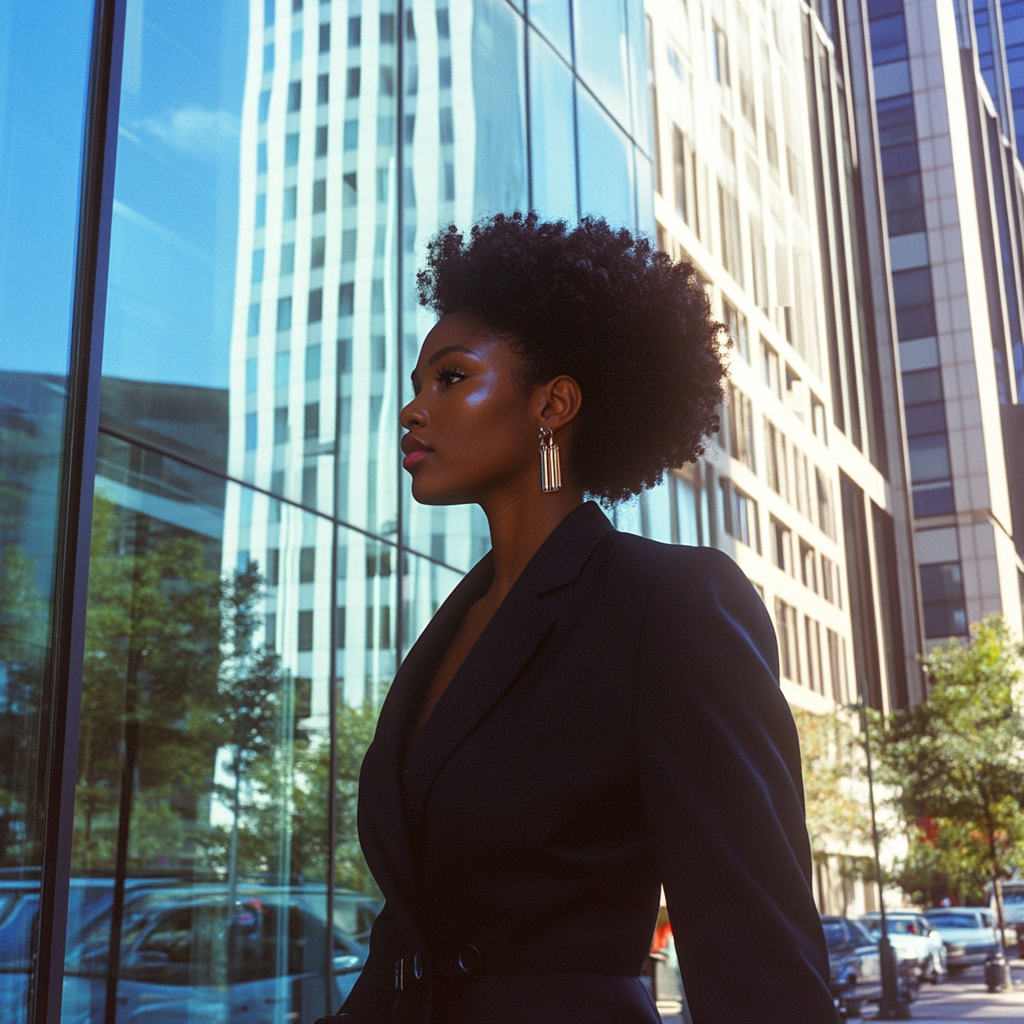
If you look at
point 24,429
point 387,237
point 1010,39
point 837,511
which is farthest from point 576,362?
point 1010,39

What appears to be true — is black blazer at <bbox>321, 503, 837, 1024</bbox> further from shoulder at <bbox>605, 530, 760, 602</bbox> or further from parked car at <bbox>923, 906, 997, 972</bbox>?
parked car at <bbox>923, 906, 997, 972</bbox>

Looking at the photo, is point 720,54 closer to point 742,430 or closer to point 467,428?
point 742,430

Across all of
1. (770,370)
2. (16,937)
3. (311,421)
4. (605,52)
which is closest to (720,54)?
(770,370)

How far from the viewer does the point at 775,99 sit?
134 feet

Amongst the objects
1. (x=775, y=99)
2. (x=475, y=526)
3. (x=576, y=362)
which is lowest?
(x=576, y=362)

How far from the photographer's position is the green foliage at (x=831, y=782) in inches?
1346

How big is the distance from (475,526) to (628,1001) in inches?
372

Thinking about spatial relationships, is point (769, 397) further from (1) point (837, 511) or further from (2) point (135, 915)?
(2) point (135, 915)

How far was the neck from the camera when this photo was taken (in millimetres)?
1920

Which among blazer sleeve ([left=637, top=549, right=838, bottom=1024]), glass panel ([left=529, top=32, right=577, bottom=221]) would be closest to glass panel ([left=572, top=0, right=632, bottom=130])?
glass panel ([left=529, top=32, right=577, bottom=221])

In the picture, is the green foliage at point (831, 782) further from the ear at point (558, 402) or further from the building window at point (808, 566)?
the ear at point (558, 402)

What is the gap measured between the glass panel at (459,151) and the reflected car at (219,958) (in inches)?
119

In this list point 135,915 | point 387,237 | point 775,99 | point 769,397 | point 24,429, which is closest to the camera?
point 24,429

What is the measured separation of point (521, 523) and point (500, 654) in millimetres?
329
